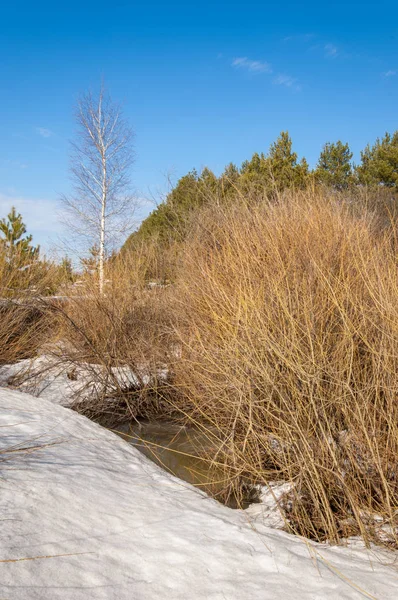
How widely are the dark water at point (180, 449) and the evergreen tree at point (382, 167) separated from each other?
16.0 m

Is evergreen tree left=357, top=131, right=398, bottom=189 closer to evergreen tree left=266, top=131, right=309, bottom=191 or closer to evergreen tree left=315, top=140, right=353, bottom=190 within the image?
evergreen tree left=315, top=140, right=353, bottom=190

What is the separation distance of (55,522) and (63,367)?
3278mm

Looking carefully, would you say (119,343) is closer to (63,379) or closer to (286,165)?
(63,379)

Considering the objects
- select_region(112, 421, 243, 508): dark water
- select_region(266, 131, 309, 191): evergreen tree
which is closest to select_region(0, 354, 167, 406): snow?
select_region(112, 421, 243, 508): dark water

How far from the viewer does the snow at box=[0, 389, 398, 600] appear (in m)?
1.40

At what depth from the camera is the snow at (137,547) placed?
1.40 m

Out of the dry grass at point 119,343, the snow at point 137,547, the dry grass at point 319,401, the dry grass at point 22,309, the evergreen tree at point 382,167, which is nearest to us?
the snow at point 137,547

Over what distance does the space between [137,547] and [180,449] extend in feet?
6.94

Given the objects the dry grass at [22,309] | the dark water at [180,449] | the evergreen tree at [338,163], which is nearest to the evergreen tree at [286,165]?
the evergreen tree at [338,163]

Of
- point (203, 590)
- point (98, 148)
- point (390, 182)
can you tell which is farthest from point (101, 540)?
point (390, 182)

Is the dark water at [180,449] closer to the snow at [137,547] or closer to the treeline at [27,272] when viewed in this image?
the snow at [137,547]

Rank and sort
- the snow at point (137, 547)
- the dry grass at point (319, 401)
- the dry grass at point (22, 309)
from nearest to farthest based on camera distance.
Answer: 1. the snow at point (137, 547)
2. the dry grass at point (319, 401)
3. the dry grass at point (22, 309)

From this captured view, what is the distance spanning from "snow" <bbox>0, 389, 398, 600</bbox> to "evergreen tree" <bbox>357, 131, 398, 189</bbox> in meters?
17.6

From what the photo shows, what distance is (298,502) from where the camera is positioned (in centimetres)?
236
